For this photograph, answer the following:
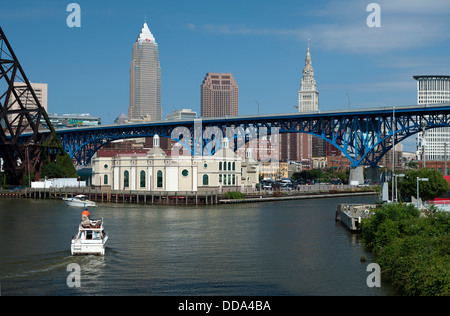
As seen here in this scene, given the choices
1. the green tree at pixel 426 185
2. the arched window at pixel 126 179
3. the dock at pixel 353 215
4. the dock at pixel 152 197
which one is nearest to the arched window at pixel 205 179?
the dock at pixel 152 197

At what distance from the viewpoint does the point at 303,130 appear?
118000mm

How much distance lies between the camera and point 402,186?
205 ft

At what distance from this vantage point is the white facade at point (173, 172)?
82.8 metres

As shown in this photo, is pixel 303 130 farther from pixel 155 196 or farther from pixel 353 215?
pixel 353 215

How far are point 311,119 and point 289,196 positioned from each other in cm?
2487

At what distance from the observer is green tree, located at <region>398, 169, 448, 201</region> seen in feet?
199

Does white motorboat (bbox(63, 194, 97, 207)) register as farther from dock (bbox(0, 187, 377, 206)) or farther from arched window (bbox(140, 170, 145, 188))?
arched window (bbox(140, 170, 145, 188))

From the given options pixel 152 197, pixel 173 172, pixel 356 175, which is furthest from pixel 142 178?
pixel 356 175

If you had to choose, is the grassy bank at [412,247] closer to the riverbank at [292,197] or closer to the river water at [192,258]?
the river water at [192,258]

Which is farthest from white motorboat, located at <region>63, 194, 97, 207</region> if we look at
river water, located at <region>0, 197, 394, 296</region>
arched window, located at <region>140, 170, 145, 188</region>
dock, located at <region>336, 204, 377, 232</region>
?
dock, located at <region>336, 204, 377, 232</region>

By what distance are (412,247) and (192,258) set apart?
12.9m

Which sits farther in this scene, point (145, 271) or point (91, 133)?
point (91, 133)
